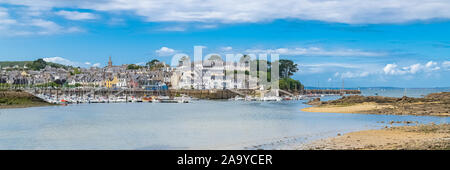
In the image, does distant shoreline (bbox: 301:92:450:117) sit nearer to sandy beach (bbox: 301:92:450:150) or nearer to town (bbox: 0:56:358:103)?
sandy beach (bbox: 301:92:450:150)

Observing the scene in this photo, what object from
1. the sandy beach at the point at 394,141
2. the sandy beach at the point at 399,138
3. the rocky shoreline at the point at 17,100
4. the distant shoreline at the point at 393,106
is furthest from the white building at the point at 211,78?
the sandy beach at the point at 394,141

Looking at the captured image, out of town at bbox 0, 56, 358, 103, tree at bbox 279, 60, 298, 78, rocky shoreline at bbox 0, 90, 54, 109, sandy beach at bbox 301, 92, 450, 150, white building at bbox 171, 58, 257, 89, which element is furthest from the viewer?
tree at bbox 279, 60, 298, 78

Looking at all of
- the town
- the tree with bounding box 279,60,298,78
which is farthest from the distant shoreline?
the tree with bounding box 279,60,298,78

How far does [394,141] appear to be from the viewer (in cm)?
2234

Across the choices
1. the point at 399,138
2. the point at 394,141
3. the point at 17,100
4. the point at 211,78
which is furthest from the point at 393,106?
the point at 211,78

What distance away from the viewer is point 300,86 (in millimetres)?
138000

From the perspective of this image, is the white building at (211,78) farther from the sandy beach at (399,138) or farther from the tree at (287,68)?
the sandy beach at (399,138)

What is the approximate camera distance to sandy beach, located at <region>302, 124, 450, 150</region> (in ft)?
64.2

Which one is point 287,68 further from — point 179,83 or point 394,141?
point 394,141
